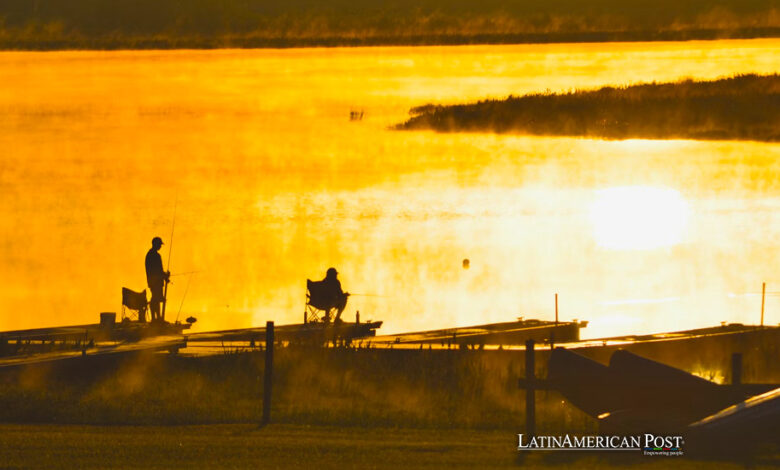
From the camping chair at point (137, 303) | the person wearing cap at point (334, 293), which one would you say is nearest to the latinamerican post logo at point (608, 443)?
the person wearing cap at point (334, 293)

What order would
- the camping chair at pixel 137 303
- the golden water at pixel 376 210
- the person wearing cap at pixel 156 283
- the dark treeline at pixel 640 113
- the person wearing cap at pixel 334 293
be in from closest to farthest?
the person wearing cap at pixel 156 283
the camping chair at pixel 137 303
the person wearing cap at pixel 334 293
the golden water at pixel 376 210
the dark treeline at pixel 640 113

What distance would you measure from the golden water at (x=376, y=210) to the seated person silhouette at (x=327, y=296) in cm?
283

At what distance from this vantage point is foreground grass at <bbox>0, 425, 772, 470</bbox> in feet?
50.1

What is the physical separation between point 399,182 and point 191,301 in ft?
64.1

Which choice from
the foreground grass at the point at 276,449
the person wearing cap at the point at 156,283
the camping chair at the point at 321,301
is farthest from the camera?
the camping chair at the point at 321,301

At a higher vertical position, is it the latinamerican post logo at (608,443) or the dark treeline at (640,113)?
the dark treeline at (640,113)

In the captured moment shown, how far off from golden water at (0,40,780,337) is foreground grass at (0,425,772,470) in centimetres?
1177

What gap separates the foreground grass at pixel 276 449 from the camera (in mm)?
15258

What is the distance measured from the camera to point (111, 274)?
114ft

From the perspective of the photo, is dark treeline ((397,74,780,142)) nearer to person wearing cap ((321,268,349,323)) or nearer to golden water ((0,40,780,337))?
golden water ((0,40,780,337))

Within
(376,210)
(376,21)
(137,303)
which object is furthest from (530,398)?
→ (376,21)

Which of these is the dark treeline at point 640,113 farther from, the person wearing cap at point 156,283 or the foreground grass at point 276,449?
the foreground grass at point 276,449

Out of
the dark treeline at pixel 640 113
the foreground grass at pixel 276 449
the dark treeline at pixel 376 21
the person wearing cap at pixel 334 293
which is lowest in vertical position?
the foreground grass at pixel 276 449

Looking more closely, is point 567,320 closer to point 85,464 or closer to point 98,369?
point 98,369
